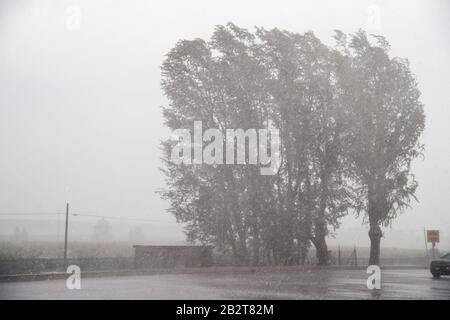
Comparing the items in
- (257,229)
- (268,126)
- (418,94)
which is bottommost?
(257,229)

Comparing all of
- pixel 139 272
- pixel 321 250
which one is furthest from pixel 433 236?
pixel 139 272

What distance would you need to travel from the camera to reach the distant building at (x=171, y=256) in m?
23.5

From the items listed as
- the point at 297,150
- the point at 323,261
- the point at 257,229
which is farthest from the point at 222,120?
the point at 323,261

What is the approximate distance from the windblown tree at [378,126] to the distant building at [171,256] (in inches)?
380

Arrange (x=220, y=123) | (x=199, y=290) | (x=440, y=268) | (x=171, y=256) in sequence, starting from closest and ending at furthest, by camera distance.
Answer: (x=199, y=290) < (x=440, y=268) < (x=171, y=256) < (x=220, y=123)

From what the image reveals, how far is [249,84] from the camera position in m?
28.8

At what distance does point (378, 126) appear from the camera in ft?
95.4

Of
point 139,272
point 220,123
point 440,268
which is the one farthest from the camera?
point 220,123

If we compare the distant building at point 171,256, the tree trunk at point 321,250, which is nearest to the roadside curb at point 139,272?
the tree trunk at point 321,250

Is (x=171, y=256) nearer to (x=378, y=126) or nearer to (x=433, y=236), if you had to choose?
(x=378, y=126)

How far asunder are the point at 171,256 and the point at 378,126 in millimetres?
13966

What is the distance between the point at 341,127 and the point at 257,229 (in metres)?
7.79

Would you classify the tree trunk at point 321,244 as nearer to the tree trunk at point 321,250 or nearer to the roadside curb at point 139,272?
the tree trunk at point 321,250
